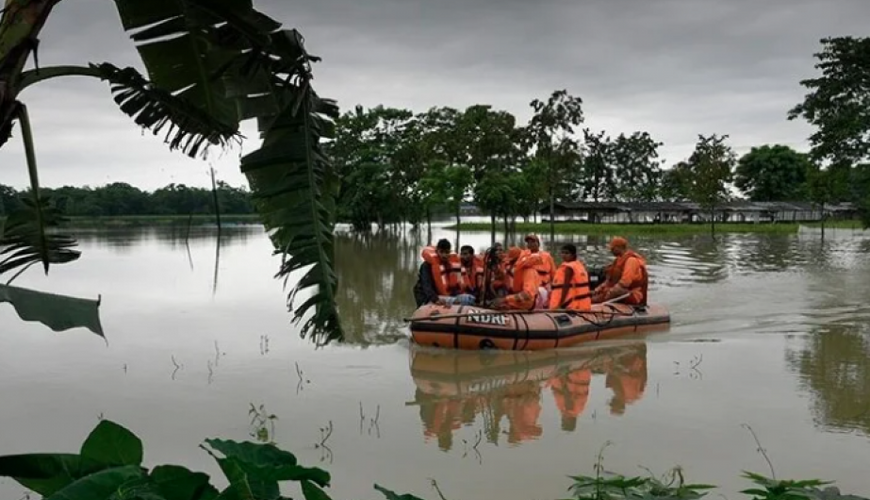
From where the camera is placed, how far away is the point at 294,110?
3.04 metres

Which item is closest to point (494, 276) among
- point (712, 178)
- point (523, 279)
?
point (523, 279)

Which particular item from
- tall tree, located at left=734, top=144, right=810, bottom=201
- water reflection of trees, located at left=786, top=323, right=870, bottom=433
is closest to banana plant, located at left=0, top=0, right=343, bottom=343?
water reflection of trees, located at left=786, top=323, right=870, bottom=433

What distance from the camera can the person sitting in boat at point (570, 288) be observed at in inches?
458

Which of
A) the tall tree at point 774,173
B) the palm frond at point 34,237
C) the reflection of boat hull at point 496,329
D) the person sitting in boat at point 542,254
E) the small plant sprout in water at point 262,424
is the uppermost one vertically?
the tall tree at point 774,173

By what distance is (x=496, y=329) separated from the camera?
35.0 ft

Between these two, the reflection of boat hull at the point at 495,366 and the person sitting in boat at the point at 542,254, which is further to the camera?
the person sitting in boat at the point at 542,254

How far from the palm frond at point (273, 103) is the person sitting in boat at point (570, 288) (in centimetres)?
856

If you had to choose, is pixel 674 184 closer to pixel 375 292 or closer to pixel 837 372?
pixel 375 292

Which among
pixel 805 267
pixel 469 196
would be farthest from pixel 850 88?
pixel 469 196

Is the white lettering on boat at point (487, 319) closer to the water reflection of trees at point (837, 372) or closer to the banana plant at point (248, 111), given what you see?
the water reflection of trees at point (837, 372)

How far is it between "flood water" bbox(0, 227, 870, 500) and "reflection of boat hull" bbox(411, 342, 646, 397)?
0.04m

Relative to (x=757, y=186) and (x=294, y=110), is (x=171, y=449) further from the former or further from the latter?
(x=757, y=186)

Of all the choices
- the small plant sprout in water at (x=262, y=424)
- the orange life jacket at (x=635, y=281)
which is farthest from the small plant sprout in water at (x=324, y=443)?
the orange life jacket at (x=635, y=281)

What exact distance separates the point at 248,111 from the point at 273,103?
12cm
